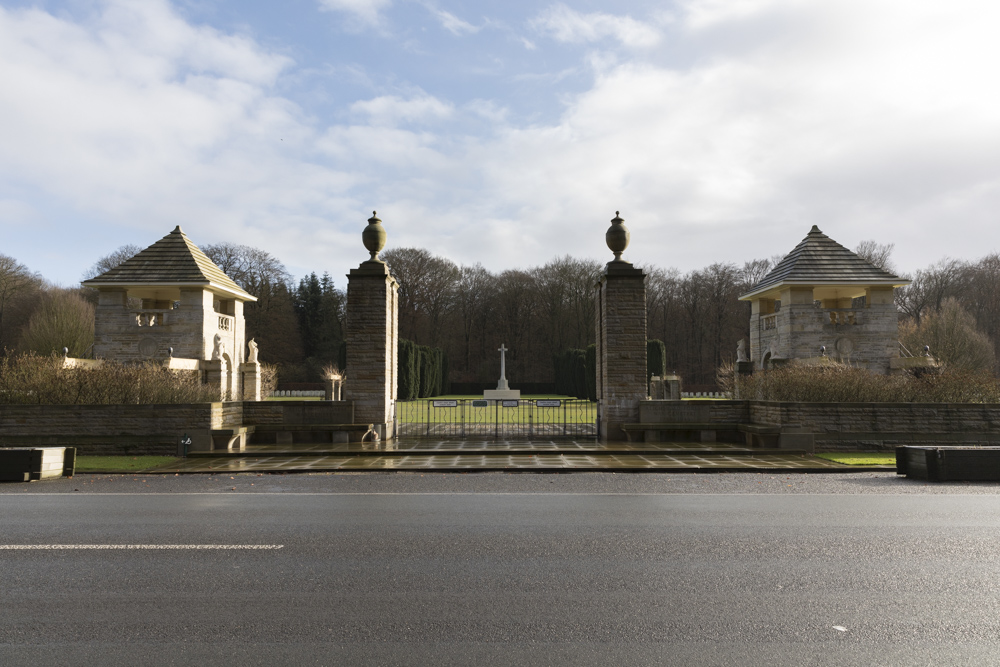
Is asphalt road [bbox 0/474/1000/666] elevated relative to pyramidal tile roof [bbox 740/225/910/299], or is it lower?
lower

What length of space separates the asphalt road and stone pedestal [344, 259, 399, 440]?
7087 mm

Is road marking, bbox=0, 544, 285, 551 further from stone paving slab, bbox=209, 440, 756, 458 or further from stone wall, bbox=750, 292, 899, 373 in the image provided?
stone wall, bbox=750, 292, 899, 373

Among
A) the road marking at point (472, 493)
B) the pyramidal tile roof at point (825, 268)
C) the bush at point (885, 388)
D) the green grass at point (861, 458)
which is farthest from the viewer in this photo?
the pyramidal tile roof at point (825, 268)

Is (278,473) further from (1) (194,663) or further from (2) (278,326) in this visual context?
(2) (278,326)

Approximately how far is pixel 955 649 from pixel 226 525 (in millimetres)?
6253

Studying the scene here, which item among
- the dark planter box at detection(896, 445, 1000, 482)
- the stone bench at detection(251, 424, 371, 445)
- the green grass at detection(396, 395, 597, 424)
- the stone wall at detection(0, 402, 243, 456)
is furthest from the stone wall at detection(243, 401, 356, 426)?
the dark planter box at detection(896, 445, 1000, 482)

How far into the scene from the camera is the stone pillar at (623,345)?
16.0m

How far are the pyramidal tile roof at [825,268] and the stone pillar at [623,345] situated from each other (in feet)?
39.2

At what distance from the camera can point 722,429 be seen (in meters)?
16.4

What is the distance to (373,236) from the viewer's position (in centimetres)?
1656

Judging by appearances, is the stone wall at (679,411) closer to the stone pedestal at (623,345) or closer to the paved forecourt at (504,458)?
the stone pedestal at (623,345)

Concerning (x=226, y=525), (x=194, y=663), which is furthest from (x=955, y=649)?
(x=226, y=525)

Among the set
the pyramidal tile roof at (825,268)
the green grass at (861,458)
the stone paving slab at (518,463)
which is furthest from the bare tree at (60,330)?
the green grass at (861,458)

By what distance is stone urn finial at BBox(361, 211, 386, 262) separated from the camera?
1658 centimetres
